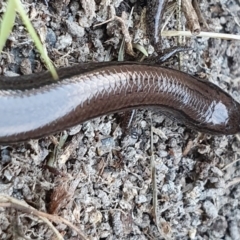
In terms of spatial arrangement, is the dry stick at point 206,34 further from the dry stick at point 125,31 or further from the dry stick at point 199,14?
the dry stick at point 125,31

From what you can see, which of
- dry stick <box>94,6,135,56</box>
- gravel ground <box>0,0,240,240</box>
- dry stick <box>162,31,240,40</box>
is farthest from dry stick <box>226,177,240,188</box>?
dry stick <box>94,6,135,56</box>

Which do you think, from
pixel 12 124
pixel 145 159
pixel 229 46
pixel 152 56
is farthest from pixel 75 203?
pixel 229 46

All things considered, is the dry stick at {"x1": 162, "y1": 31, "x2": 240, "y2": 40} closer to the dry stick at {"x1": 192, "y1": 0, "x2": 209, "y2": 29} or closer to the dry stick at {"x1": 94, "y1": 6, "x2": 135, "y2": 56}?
the dry stick at {"x1": 192, "y1": 0, "x2": 209, "y2": 29}

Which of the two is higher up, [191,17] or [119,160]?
[191,17]

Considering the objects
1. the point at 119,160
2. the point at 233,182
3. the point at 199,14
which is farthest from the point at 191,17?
the point at 233,182

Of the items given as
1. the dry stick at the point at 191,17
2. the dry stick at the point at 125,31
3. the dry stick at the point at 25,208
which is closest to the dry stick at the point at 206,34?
the dry stick at the point at 191,17

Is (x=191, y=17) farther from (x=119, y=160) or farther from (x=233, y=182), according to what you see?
(x=233, y=182)
